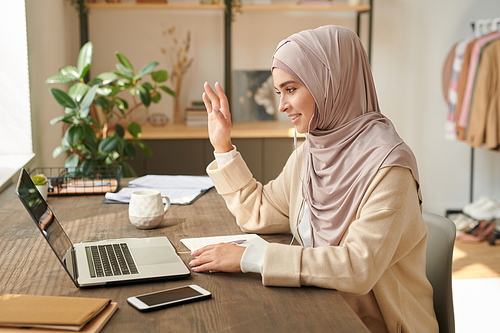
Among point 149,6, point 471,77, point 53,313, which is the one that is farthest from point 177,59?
point 53,313

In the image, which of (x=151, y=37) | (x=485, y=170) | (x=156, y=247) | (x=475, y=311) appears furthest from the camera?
(x=485, y=170)

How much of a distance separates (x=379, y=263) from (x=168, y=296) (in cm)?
43

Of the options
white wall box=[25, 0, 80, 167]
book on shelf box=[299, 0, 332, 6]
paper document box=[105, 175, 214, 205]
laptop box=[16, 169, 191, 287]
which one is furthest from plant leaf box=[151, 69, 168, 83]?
laptop box=[16, 169, 191, 287]

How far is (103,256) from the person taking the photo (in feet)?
3.47

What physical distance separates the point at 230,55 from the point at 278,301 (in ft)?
9.89

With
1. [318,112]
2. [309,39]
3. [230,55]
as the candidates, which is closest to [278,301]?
[318,112]

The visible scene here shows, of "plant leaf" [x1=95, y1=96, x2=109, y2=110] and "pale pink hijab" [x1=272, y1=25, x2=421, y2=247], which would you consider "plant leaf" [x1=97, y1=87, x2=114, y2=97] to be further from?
"pale pink hijab" [x1=272, y1=25, x2=421, y2=247]

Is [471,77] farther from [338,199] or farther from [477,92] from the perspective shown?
[338,199]

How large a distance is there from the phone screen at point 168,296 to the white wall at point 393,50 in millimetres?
3000

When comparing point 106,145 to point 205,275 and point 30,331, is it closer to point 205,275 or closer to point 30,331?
point 205,275

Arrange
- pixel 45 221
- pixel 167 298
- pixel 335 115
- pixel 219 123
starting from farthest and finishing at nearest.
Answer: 1. pixel 219 123
2. pixel 335 115
3. pixel 45 221
4. pixel 167 298

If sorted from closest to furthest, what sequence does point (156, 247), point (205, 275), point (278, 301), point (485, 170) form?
point (278, 301) → point (205, 275) → point (156, 247) → point (485, 170)

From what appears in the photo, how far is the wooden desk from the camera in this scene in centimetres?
77

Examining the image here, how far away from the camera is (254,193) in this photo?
141 cm
